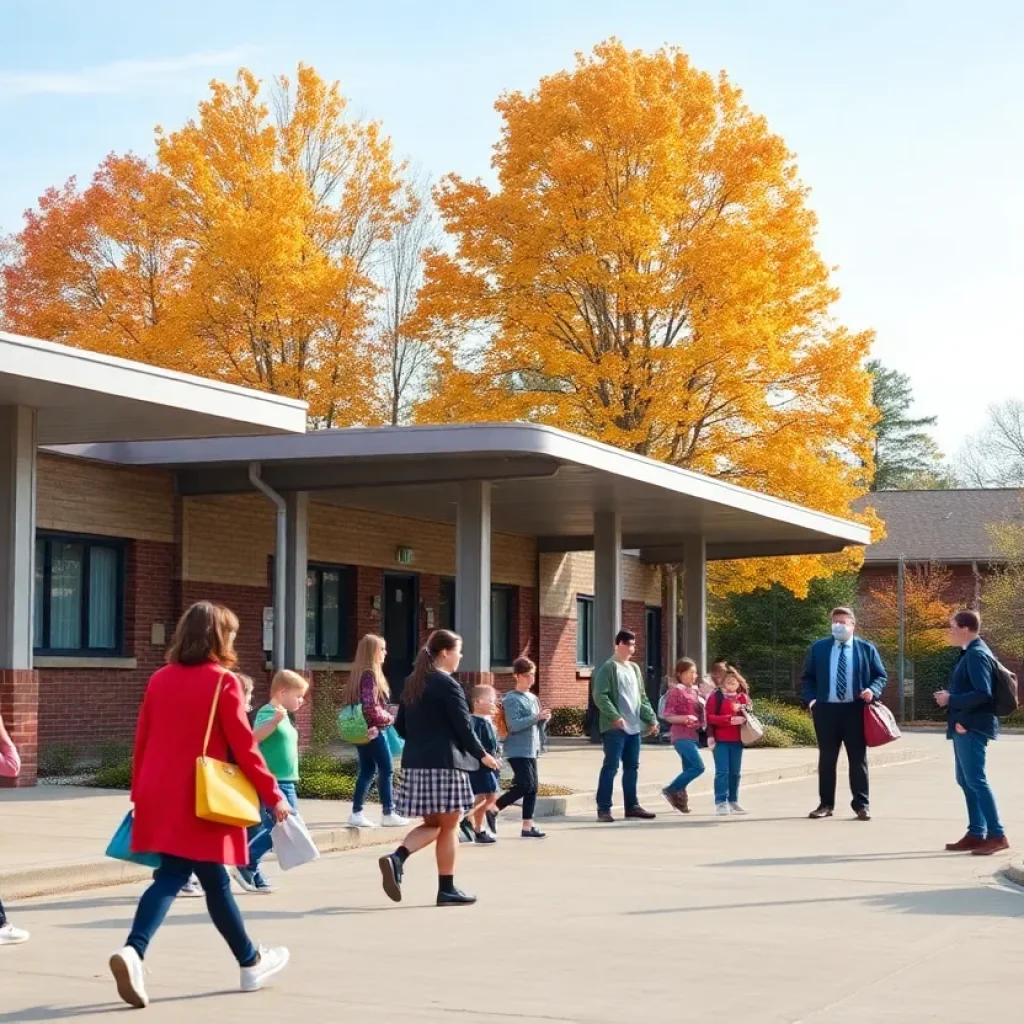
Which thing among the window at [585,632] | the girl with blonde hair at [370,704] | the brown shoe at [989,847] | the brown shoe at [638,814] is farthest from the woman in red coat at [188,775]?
the window at [585,632]

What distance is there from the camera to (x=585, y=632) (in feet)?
127

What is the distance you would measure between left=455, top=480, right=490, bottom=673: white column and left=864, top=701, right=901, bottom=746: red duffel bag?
6678mm

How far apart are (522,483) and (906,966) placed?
16107 mm

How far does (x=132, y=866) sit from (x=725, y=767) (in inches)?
283

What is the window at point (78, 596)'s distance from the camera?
23.0 metres

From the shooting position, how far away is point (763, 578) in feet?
123

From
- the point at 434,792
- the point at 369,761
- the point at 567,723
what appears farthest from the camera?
the point at 567,723

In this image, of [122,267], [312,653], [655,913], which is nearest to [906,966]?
[655,913]

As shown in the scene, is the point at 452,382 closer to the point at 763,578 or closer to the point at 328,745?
the point at 763,578

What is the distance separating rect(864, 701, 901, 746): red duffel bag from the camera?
686 inches

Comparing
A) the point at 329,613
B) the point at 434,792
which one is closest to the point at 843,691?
the point at 434,792

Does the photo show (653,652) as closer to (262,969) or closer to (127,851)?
(262,969)

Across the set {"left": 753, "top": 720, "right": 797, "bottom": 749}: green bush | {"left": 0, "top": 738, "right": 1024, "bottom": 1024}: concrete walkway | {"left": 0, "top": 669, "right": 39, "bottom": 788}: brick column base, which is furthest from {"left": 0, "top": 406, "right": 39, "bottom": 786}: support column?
{"left": 753, "top": 720, "right": 797, "bottom": 749}: green bush

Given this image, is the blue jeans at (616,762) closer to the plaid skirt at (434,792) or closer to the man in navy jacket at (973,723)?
the man in navy jacket at (973,723)
